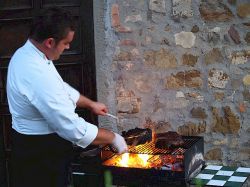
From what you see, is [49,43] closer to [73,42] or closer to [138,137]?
[138,137]

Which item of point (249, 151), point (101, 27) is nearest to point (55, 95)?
point (101, 27)

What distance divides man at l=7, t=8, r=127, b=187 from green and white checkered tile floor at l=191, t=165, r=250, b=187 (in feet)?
1.97

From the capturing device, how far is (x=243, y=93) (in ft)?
14.5

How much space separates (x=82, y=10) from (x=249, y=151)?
73.0 inches

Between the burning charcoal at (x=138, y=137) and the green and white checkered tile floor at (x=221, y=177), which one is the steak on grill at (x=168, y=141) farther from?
the green and white checkered tile floor at (x=221, y=177)

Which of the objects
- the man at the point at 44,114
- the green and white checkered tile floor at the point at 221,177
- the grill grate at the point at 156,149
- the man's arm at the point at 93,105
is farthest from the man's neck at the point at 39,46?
the green and white checkered tile floor at the point at 221,177

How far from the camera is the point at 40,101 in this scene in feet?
10.3

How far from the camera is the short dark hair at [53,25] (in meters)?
3.23

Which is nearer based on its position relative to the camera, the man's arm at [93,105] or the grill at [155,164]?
the grill at [155,164]

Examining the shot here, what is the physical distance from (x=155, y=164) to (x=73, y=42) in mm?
1600

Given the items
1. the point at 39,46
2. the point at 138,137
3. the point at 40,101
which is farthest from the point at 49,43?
the point at 138,137

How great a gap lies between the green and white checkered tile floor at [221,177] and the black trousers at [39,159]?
879 millimetres

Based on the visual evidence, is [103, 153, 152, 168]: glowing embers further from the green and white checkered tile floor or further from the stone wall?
the stone wall

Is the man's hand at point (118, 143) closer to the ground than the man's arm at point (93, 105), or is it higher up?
closer to the ground
